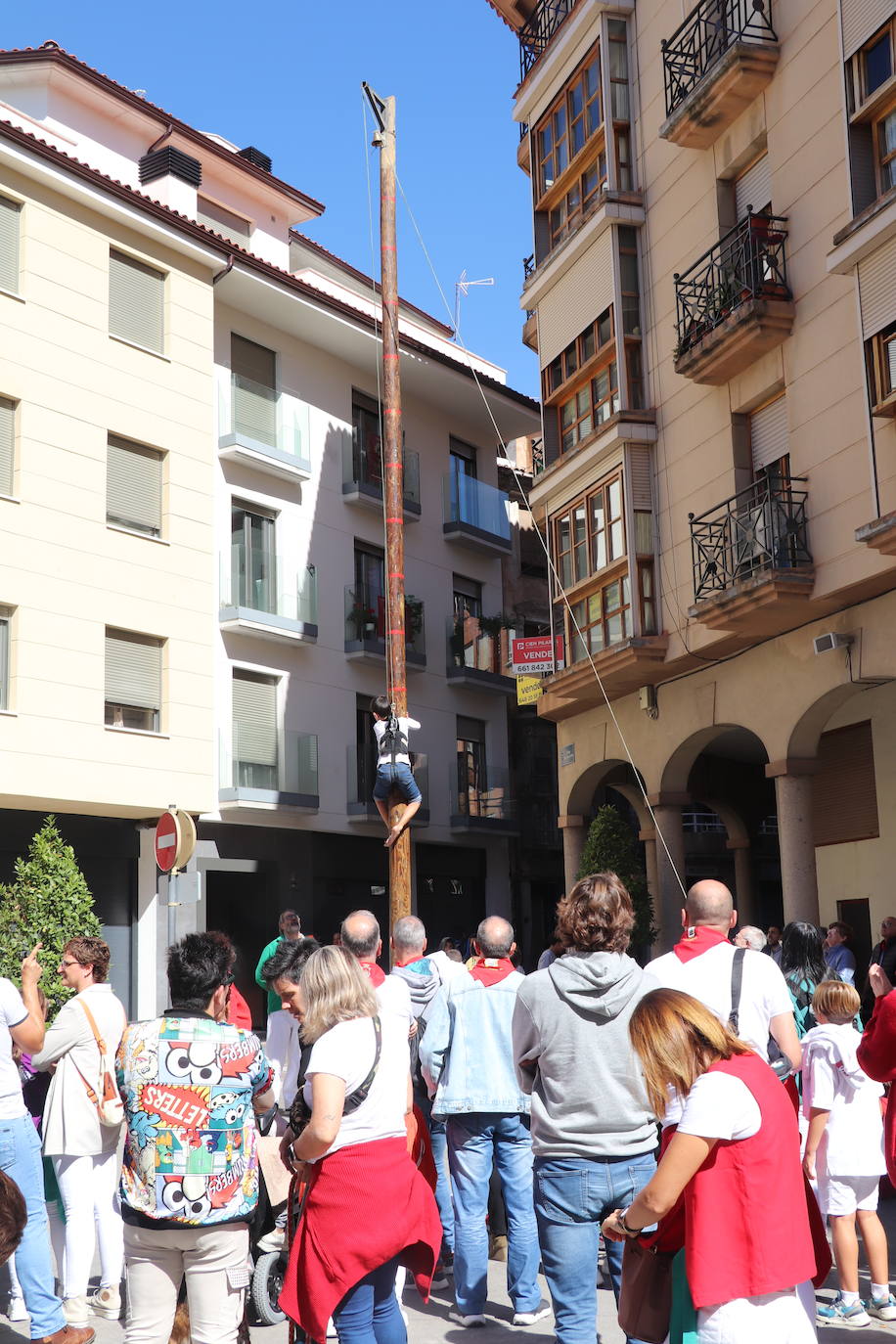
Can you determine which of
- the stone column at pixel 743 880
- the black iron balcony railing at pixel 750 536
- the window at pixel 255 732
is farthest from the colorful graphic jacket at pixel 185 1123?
the window at pixel 255 732

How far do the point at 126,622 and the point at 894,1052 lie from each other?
19315mm

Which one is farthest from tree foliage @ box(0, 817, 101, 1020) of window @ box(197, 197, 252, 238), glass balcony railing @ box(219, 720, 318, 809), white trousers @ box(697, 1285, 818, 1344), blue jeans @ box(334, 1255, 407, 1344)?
white trousers @ box(697, 1285, 818, 1344)

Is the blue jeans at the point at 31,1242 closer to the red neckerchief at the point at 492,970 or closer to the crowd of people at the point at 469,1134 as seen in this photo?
the crowd of people at the point at 469,1134

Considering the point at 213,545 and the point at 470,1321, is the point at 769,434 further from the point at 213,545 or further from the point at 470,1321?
the point at 470,1321

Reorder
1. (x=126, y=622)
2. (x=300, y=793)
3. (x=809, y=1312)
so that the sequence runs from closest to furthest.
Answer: (x=809, y=1312) → (x=126, y=622) → (x=300, y=793)

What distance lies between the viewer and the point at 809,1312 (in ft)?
13.5

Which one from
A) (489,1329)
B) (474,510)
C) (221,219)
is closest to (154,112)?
(221,219)

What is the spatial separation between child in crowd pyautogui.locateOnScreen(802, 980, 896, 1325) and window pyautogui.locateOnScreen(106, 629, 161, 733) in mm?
18021

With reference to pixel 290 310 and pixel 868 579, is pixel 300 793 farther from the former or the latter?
pixel 868 579

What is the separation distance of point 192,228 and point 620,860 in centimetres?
1421

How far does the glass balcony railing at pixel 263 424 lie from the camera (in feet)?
89.4

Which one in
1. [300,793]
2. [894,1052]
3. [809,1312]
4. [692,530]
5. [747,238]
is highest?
[747,238]

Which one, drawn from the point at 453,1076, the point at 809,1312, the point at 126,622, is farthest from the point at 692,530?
the point at 809,1312

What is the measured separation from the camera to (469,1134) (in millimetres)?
7602
